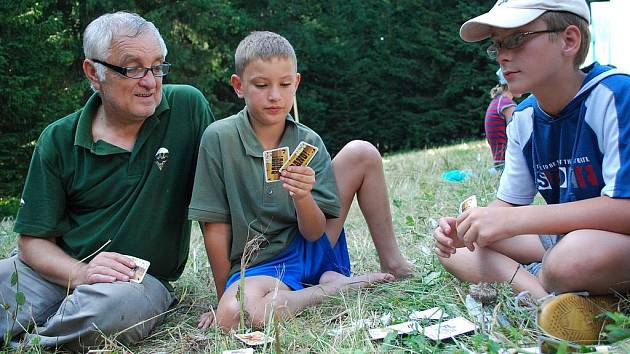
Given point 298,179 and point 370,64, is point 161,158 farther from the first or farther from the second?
point 370,64

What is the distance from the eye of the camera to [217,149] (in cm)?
274

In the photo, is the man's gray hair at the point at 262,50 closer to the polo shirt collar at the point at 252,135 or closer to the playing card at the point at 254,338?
the polo shirt collar at the point at 252,135

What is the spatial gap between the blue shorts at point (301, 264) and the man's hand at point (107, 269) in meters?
0.42

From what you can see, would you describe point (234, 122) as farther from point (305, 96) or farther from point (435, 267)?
point (305, 96)

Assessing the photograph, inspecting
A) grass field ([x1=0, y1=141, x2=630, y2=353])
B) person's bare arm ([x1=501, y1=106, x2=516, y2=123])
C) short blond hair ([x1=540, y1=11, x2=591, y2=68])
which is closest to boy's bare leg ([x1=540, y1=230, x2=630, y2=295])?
grass field ([x1=0, y1=141, x2=630, y2=353])

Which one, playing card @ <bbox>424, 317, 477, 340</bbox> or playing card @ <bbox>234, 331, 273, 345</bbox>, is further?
playing card @ <bbox>234, 331, 273, 345</bbox>

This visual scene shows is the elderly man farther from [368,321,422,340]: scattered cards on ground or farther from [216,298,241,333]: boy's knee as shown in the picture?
[368,321,422,340]: scattered cards on ground

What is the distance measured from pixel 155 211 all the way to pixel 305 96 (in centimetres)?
1805

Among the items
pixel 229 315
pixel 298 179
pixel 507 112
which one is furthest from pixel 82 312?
pixel 507 112

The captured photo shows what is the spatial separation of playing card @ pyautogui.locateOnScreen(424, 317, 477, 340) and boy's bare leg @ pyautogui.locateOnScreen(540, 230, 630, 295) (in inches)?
12.9

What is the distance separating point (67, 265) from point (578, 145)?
2.01 metres

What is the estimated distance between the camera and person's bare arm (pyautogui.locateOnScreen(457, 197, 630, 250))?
1.98 m

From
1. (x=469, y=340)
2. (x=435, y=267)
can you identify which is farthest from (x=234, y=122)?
(x=469, y=340)

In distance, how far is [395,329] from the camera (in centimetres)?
216
